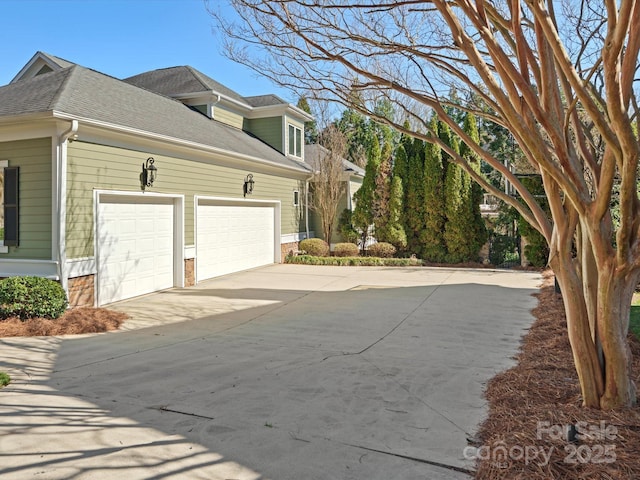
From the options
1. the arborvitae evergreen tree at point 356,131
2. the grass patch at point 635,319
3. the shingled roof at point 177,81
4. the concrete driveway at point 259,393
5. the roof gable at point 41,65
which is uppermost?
the arborvitae evergreen tree at point 356,131

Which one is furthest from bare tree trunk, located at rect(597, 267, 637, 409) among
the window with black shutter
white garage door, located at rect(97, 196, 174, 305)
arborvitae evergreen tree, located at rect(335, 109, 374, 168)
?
arborvitae evergreen tree, located at rect(335, 109, 374, 168)

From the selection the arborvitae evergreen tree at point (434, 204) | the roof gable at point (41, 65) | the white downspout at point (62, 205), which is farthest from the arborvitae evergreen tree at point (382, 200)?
the white downspout at point (62, 205)

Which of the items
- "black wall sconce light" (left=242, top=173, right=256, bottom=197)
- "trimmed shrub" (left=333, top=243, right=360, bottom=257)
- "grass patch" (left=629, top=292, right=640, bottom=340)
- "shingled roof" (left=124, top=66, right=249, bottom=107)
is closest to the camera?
"grass patch" (left=629, top=292, right=640, bottom=340)

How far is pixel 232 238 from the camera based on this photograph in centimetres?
1257

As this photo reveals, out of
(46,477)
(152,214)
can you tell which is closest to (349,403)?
(46,477)

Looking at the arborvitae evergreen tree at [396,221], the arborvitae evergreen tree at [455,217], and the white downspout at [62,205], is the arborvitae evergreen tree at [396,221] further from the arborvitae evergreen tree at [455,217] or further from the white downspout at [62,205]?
the white downspout at [62,205]

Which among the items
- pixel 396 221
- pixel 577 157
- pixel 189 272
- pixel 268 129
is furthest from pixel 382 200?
pixel 577 157

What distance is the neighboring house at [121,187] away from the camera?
747 cm

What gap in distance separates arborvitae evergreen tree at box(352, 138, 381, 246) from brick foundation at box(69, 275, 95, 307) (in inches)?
400

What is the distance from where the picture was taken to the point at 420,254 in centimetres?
1571

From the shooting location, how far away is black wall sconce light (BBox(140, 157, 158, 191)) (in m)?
9.02

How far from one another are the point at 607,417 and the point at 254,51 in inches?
185

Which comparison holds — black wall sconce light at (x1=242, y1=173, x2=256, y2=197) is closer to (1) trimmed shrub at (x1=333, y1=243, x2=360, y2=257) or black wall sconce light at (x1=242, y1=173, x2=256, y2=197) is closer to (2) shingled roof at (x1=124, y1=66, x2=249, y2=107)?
(2) shingled roof at (x1=124, y1=66, x2=249, y2=107)

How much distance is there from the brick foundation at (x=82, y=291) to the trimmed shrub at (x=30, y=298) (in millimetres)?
564
